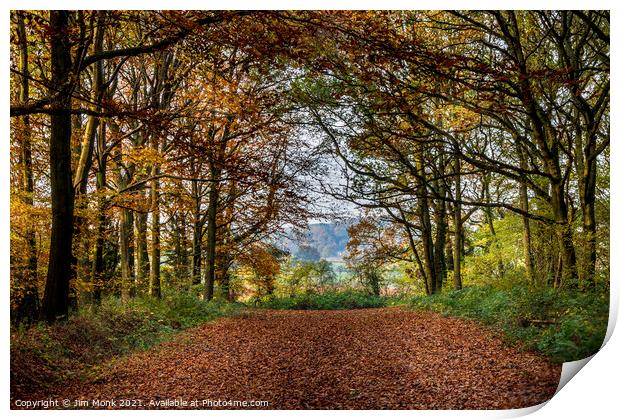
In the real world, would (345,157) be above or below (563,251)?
above

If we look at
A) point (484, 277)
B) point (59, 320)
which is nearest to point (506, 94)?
point (484, 277)

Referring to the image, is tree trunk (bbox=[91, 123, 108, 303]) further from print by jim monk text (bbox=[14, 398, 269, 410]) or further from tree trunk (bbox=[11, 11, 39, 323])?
print by jim monk text (bbox=[14, 398, 269, 410])

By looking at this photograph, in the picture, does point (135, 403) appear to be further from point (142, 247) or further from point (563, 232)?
point (563, 232)

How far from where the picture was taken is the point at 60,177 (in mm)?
4699

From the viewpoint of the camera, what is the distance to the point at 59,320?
443 centimetres

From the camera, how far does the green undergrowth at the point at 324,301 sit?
5000 millimetres

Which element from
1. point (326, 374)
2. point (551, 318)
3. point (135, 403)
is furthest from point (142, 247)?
point (551, 318)

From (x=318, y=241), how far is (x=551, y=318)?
2389 millimetres

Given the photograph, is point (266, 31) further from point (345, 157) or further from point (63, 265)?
point (63, 265)

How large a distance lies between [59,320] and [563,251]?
5.19 m

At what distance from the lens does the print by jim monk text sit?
4.15 m

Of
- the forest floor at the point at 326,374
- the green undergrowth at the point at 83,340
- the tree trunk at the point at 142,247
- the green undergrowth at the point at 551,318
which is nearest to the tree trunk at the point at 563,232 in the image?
the green undergrowth at the point at 551,318

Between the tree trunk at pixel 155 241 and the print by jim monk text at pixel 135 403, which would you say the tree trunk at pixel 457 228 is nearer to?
the print by jim monk text at pixel 135 403

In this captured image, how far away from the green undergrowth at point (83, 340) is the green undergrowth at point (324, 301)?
0.44 m
